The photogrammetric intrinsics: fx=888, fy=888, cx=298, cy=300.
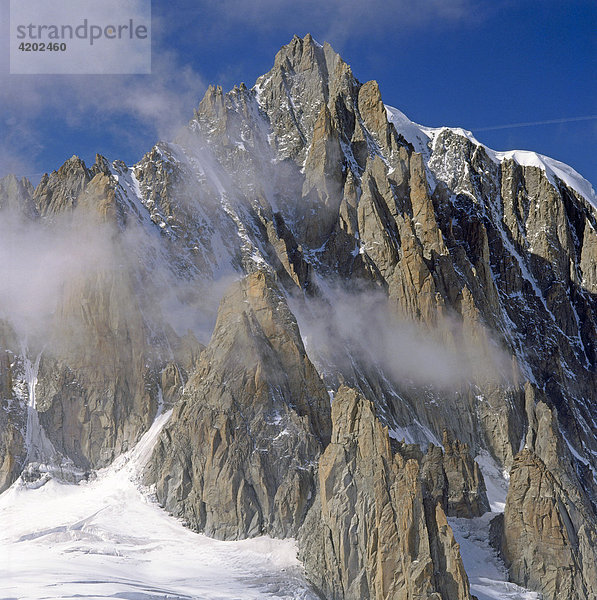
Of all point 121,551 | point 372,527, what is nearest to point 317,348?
point 121,551

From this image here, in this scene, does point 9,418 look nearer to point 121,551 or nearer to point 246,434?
point 121,551

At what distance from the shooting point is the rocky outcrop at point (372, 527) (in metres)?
75.4

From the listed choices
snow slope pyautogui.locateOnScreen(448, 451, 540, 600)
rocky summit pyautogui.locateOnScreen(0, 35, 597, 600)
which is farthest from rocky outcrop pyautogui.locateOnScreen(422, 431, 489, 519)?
snow slope pyautogui.locateOnScreen(448, 451, 540, 600)

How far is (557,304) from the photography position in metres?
190

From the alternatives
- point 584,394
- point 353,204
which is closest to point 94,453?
point 353,204

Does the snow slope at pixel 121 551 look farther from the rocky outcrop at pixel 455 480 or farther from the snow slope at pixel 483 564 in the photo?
the rocky outcrop at pixel 455 480

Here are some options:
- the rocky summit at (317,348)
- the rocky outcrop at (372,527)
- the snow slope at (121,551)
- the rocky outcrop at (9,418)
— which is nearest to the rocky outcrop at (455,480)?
the rocky summit at (317,348)

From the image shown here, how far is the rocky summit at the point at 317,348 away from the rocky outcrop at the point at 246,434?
0.29 metres

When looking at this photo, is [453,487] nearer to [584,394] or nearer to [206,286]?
[206,286]

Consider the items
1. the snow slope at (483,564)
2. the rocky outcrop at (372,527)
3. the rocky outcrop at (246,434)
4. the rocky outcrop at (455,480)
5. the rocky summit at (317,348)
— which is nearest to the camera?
the rocky outcrop at (372,527)

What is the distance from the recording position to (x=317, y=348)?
141250mm

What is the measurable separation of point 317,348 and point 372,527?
61.8 meters

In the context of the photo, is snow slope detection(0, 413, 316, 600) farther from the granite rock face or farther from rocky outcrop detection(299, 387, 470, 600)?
the granite rock face

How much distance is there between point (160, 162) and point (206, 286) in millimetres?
27164
